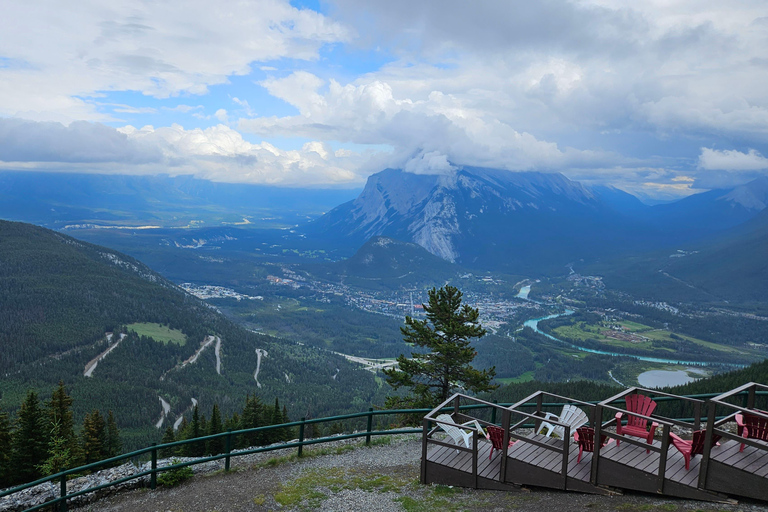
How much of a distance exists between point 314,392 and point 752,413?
387 ft

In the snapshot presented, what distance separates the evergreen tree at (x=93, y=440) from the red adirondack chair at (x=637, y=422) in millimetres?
38638

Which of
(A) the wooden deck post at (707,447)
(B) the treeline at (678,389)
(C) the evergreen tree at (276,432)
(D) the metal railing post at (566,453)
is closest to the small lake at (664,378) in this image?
(B) the treeline at (678,389)

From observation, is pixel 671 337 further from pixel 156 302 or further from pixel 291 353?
pixel 156 302

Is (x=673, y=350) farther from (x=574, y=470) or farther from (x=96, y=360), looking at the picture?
(x=574, y=470)

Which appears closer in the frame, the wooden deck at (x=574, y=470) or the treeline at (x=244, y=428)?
the wooden deck at (x=574, y=470)

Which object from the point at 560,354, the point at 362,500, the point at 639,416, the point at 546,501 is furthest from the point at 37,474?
the point at 560,354

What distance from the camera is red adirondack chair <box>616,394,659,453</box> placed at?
10.3 m

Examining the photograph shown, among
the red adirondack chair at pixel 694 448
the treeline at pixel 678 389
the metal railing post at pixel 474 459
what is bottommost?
the treeline at pixel 678 389

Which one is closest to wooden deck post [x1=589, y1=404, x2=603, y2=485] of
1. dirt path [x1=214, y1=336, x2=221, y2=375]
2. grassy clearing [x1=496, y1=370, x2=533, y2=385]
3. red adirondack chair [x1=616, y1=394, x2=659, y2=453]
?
red adirondack chair [x1=616, y1=394, x2=659, y2=453]

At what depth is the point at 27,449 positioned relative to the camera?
34.7m

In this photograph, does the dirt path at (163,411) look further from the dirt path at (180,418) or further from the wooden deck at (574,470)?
the wooden deck at (574,470)

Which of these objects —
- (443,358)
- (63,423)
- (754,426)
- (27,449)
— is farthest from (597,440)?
(27,449)

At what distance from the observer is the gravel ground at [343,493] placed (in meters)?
10.1

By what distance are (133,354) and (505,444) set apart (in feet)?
459
